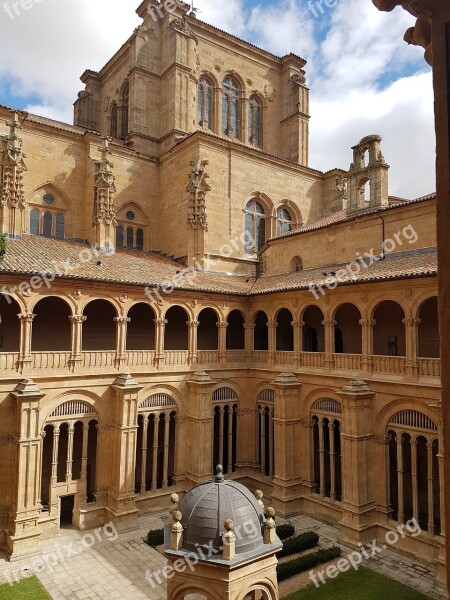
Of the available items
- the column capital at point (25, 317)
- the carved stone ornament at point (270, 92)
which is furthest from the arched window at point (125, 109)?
the column capital at point (25, 317)

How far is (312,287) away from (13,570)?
15.2 m

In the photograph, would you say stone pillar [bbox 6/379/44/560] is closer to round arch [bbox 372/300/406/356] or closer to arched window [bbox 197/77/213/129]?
round arch [bbox 372/300/406/356]

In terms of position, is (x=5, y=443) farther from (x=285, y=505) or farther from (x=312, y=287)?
(x=312, y=287)

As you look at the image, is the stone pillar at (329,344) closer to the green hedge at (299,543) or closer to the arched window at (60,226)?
the green hedge at (299,543)

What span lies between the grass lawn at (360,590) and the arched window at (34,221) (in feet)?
68.5

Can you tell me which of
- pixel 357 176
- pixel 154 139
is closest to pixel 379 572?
pixel 357 176

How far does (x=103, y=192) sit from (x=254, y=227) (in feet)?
32.5

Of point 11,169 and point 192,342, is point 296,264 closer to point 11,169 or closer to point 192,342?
point 192,342

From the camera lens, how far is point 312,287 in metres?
20.2

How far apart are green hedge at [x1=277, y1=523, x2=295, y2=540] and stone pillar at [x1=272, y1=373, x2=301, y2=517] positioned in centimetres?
203

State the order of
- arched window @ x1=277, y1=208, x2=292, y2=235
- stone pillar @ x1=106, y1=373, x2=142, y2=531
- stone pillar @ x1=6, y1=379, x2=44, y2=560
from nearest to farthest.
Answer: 1. stone pillar @ x1=6, y1=379, x2=44, y2=560
2. stone pillar @ x1=106, y1=373, x2=142, y2=531
3. arched window @ x1=277, y1=208, x2=292, y2=235

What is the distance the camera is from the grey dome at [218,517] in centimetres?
876

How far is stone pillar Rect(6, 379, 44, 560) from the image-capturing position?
16.3 metres

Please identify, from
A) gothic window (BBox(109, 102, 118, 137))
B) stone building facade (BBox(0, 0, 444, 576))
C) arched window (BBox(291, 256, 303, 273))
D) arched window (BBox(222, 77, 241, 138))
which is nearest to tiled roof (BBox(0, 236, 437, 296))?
stone building facade (BBox(0, 0, 444, 576))
